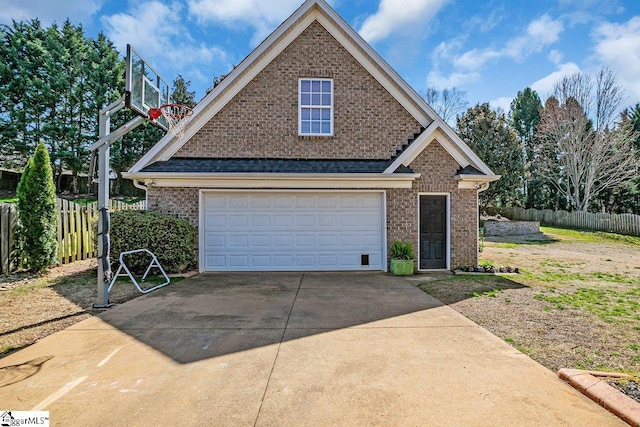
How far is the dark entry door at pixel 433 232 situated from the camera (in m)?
10.2

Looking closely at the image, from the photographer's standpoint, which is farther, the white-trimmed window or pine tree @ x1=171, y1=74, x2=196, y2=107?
pine tree @ x1=171, y1=74, x2=196, y2=107

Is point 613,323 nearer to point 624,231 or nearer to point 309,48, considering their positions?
point 309,48

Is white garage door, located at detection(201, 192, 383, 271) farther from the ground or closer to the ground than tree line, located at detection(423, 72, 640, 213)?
closer to the ground

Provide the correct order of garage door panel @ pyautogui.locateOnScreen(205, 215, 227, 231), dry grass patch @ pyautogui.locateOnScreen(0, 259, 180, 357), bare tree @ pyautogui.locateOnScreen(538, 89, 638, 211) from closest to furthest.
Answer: dry grass patch @ pyautogui.locateOnScreen(0, 259, 180, 357), garage door panel @ pyautogui.locateOnScreen(205, 215, 227, 231), bare tree @ pyautogui.locateOnScreen(538, 89, 638, 211)

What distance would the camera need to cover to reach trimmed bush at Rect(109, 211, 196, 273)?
28.6ft

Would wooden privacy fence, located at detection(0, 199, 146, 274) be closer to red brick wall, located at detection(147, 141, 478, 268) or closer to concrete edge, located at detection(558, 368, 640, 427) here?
red brick wall, located at detection(147, 141, 478, 268)

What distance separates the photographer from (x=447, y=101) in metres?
35.3

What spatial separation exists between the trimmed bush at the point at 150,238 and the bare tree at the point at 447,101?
103 feet

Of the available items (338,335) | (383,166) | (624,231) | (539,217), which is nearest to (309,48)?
(383,166)

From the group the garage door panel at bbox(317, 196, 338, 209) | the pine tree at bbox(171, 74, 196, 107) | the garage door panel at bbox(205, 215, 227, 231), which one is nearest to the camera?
the garage door panel at bbox(205, 215, 227, 231)

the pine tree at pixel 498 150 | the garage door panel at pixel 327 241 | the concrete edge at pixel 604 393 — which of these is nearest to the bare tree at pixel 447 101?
the pine tree at pixel 498 150

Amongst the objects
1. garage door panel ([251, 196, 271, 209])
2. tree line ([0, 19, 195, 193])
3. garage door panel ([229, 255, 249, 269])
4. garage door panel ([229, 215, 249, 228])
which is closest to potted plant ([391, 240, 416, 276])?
garage door panel ([251, 196, 271, 209])

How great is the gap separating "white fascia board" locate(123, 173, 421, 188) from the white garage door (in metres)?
0.34

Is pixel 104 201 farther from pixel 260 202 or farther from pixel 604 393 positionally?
pixel 604 393
